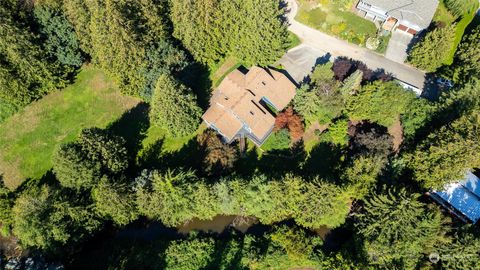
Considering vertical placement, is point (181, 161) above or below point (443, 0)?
below

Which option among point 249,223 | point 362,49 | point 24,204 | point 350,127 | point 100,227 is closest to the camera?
point 24,204

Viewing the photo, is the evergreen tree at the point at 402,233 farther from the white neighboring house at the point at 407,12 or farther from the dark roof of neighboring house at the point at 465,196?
the white neighboring house at the point at 407,12

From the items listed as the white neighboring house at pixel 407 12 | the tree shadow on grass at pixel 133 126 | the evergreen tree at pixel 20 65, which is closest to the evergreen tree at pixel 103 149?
the tree shadow on grass at pixel 133 126

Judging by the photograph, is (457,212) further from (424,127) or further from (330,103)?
(330,103)

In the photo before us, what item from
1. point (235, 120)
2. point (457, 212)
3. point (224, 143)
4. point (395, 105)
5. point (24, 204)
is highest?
point (395, 105)

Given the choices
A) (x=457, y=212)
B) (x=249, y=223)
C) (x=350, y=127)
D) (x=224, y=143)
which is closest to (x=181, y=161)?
(x=224, y=143)

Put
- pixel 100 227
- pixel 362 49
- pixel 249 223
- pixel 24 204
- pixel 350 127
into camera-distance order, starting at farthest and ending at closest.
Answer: pixel 362 49, pixel 350 127, pixel 249 223, pixel 100 227, pixel 24 204

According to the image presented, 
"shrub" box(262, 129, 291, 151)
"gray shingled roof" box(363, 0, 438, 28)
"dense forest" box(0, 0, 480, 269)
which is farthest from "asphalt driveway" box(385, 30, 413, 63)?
"shrub" box(262, 129, 291, 151)

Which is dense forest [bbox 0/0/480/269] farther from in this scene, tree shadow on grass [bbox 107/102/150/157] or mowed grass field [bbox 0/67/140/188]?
mowed grass field [bbox 0/67/140/188]
